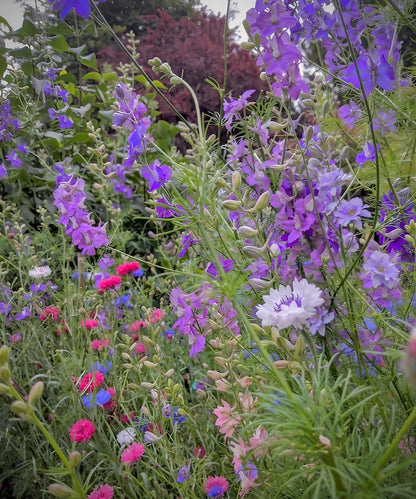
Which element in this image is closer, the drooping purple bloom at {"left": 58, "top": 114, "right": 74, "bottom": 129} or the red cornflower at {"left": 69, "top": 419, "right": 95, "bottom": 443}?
the red cornflower at {"left": 69, "top": 419, "right": 95, "bottom": 443}

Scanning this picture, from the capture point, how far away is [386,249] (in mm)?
1024

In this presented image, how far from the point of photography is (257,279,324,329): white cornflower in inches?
23.9

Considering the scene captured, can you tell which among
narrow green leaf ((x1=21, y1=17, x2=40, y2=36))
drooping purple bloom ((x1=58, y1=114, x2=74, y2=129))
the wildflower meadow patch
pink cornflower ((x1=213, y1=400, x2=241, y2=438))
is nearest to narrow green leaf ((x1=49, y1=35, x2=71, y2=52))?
narrow green leaf ((x1=21, y1=17, x2=40, y2=36))

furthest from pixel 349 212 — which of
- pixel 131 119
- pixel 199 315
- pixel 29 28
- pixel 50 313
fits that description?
pixel 29 28

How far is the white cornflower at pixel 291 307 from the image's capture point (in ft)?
1.99

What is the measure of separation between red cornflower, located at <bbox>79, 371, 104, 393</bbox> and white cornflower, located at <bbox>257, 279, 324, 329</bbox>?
0.61m

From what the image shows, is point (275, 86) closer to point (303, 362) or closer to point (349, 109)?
point (349, 109)

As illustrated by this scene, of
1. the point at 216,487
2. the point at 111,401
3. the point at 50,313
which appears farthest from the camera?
the point at 50,313

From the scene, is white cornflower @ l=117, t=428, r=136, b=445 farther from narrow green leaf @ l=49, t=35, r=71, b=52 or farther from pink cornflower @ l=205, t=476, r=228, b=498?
narrow green leaf @ l=49, t=35, r=71, b=52

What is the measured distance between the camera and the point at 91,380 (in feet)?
3.81

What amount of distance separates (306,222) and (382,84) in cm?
25

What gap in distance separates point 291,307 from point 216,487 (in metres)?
0.51

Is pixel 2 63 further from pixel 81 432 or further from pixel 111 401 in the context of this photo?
pixel 81 432

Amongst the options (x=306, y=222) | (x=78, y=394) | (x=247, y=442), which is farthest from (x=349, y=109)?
(x=78, y=394)
